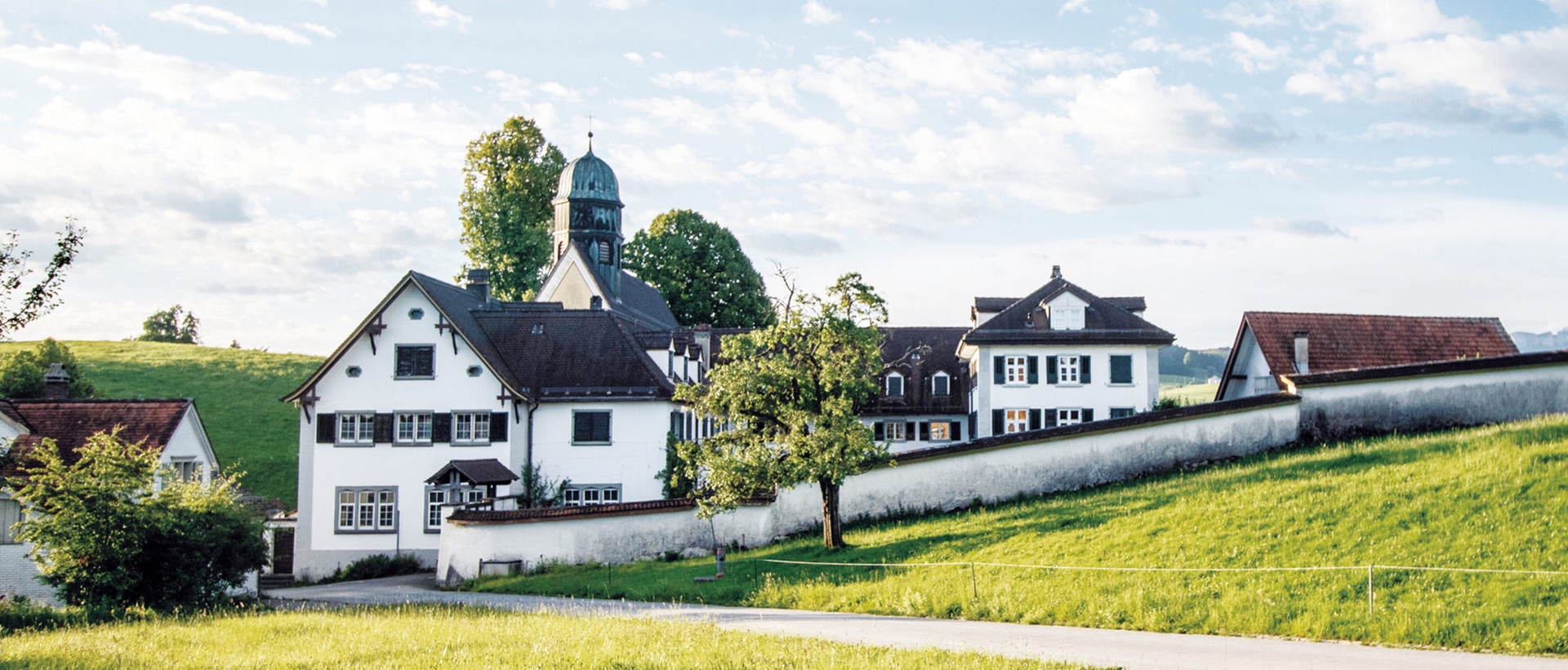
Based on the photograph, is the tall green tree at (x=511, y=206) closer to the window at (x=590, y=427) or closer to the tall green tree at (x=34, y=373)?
the tall green tree at (x=34, y=373)

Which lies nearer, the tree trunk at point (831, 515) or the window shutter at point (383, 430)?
the tree trunk at point (831, 515)

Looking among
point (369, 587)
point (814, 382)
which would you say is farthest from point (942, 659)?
point (369, 587)

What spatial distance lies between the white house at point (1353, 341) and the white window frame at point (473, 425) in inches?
1046

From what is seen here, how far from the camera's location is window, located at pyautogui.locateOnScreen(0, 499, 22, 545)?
35875 millimetres

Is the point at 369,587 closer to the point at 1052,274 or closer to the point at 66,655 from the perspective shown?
the point at 66,655

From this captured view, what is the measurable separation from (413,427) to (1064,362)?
24684 millimetres

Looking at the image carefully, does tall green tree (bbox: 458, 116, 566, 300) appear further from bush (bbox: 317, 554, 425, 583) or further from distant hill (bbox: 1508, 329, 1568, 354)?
distant hill (bbox: 1508, 329, 1568, 354)

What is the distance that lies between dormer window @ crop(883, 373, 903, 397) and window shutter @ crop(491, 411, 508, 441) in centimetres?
2027

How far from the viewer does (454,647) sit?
17.4 metres

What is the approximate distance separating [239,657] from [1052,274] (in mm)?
41602

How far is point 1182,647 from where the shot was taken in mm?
16906

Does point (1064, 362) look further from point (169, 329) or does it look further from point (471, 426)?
point (169, 329)

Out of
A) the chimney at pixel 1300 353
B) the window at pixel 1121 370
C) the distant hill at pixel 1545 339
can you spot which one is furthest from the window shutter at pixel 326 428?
the distant hill at pixel 1545 339

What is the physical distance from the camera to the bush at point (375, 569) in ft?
129
